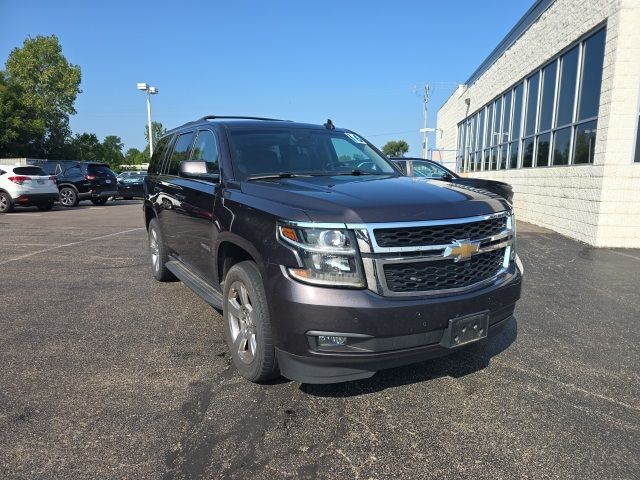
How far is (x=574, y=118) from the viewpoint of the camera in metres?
10.7

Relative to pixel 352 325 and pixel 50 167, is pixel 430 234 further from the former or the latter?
pixel 50 167

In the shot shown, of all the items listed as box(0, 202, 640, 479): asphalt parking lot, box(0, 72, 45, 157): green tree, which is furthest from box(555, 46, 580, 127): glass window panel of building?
box(0, 72, 45, 157): green tree

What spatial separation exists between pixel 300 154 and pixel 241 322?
1.62 m

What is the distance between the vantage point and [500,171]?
1638 centimetres

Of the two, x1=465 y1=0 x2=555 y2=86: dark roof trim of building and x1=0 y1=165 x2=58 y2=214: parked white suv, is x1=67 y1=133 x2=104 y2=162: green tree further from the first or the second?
x1=465 y1=0 x2=555 y2=86: dark roof trim of building

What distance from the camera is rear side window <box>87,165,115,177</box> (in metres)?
19.2

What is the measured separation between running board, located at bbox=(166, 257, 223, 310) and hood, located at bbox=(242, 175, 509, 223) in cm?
100

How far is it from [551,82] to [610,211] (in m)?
4.97

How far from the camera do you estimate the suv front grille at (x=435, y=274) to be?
267 centimetres

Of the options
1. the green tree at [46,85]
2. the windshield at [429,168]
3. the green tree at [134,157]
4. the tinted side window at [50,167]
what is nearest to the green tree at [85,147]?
the green tree at [46,85]

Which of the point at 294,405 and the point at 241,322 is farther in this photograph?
the point at 241,322

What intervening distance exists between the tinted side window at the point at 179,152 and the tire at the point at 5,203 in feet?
41.5

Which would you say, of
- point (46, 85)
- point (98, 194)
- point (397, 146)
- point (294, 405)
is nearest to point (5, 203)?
point (98, 194)

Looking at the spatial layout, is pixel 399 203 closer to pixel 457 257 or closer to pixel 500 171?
pixel 457 257
